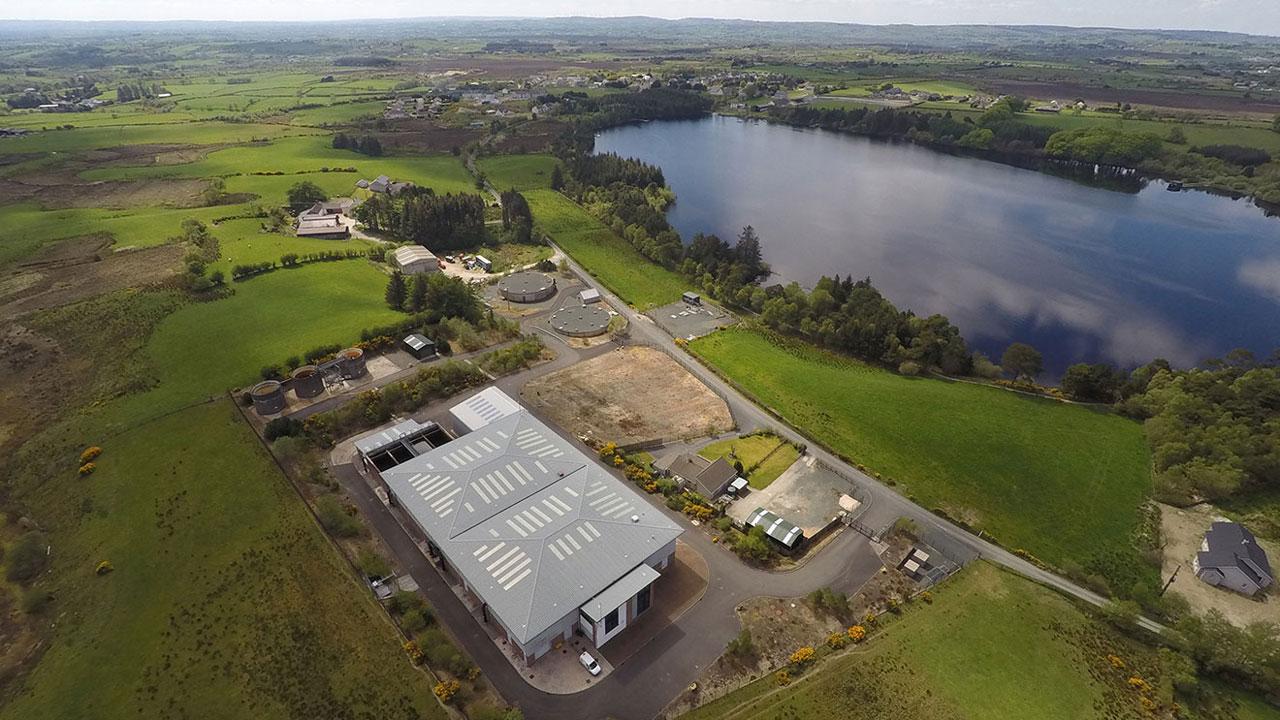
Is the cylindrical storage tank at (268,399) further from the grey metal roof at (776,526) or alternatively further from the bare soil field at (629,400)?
the grey metal roof at (776,526)

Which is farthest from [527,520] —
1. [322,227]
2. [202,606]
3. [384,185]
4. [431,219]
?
[384,185]

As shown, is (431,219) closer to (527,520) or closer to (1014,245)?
(527,520)

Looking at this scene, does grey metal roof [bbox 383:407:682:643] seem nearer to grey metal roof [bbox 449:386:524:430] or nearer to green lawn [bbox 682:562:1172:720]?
grey metal roof [bbox 449:386:524:430]

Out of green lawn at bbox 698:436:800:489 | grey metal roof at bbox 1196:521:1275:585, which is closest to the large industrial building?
green lawn at bbox 698:436:800:489

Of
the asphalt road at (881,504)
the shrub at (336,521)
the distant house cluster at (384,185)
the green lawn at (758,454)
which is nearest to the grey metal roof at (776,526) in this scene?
the green lawn at (758,454)

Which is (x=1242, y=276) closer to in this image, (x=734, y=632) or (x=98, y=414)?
(x=734, y=632)

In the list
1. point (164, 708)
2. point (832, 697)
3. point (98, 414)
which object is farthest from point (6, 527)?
point (832, 697)
